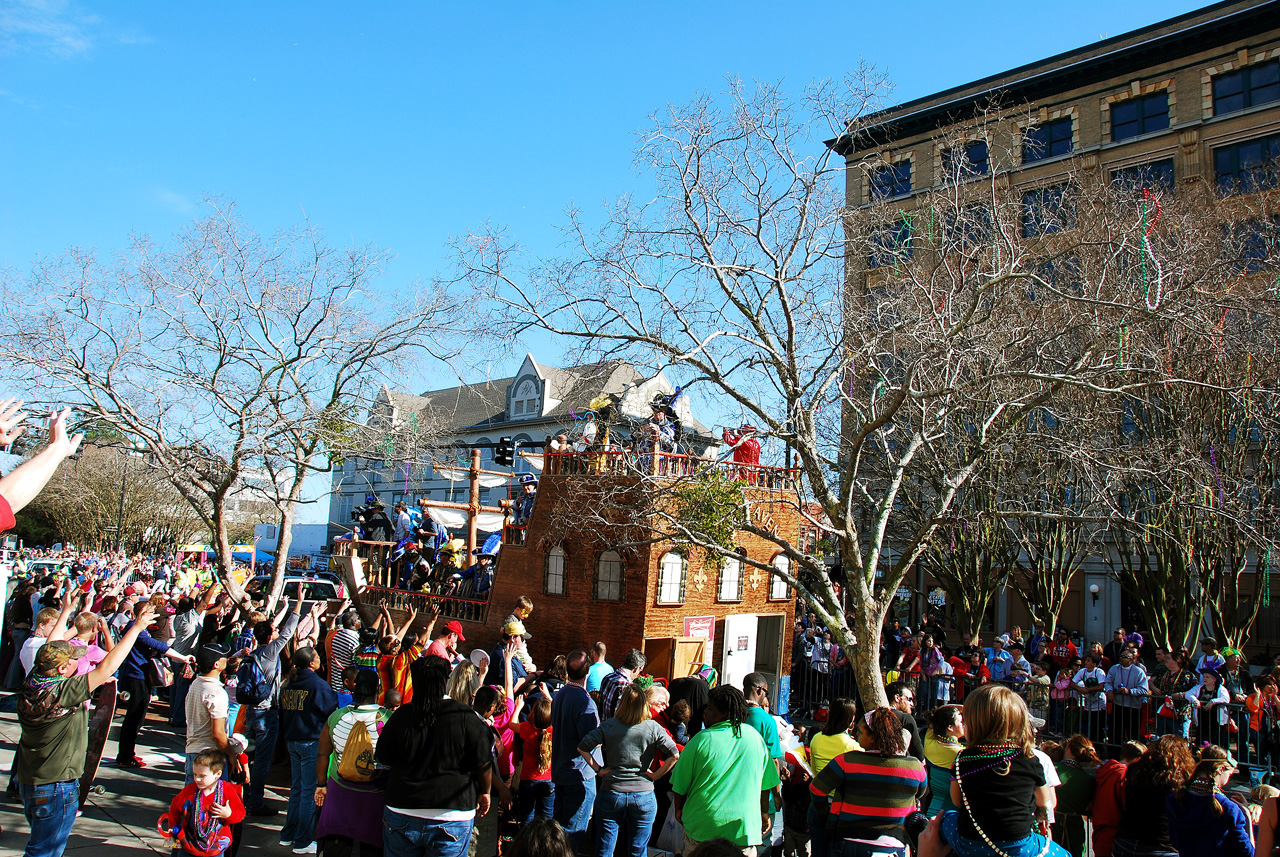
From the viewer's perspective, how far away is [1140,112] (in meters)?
32.8

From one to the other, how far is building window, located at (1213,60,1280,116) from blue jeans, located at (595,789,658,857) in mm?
35283

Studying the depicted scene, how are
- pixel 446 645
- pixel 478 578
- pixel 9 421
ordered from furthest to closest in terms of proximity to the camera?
pixel 478 578
pixel 446 645
pixel 9 421

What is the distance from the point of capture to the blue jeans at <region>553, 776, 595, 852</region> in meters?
6.66

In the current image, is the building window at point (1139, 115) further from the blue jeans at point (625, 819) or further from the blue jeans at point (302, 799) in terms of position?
the blue jeans at point (302, 799)

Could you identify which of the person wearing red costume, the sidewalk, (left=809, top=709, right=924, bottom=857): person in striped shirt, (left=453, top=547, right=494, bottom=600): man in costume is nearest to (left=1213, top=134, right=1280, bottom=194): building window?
the person wearing red costume

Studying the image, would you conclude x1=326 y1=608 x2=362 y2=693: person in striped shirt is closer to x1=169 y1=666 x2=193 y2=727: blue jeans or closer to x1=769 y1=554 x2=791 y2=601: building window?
x1=169 y1=666 x2=193 y2=727: blue jeans

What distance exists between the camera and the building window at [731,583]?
757 inches

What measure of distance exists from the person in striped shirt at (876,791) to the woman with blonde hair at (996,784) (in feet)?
3.00

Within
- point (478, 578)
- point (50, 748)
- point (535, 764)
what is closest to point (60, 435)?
point (50, 748)

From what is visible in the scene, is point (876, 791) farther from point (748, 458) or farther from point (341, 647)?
point (748, 458)

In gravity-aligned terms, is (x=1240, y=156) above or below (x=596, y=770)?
above

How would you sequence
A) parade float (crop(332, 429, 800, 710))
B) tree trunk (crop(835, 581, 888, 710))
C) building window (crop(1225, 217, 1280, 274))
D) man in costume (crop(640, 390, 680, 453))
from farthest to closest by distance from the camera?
parade float (crop(332, 429, 800, 710)), building window (crop(1225, 217, 1280, 274)), man in costume (crop(640, 390, 680, 453)), tree trunk (crop(835, 581, 888, 710))

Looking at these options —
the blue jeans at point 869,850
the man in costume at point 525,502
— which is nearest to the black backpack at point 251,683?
the blue jeans at point 869,850

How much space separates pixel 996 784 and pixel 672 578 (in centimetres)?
1438
